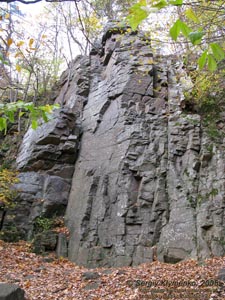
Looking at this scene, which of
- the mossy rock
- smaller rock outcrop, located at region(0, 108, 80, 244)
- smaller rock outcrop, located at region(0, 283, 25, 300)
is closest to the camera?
smaller rock outcrop, located at region(0, 283, 25, 300)

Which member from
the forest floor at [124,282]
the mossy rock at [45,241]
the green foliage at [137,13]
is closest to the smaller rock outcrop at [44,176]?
the mossy rock at [45,241]

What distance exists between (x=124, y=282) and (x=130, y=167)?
489cm

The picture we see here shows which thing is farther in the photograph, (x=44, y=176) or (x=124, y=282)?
(x=44, y=176)

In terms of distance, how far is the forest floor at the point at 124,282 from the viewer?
5717 millimetres

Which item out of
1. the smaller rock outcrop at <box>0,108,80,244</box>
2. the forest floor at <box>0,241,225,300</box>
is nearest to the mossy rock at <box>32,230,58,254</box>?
the smaller rock outcrop at <box>0,108,80,244</box>

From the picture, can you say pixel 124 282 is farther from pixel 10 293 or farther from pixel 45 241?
pixel 45 241

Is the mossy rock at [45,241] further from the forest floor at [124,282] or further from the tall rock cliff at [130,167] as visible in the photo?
the forest floor at [124,282]

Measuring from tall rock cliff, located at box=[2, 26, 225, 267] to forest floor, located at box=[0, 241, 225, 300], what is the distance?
103cm

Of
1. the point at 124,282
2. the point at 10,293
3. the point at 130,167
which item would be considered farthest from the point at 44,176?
the point at 10,293

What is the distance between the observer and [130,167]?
36.6 ft

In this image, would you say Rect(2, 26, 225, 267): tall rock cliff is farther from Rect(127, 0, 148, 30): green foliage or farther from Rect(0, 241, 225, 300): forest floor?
Rect(127, 0, 148, 30): green foliage

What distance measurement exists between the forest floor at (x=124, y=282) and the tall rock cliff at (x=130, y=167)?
103 centimetres

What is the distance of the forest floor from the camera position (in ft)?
18.8

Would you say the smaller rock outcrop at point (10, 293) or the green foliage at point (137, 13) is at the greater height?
the green foliage at point (137, 13)
